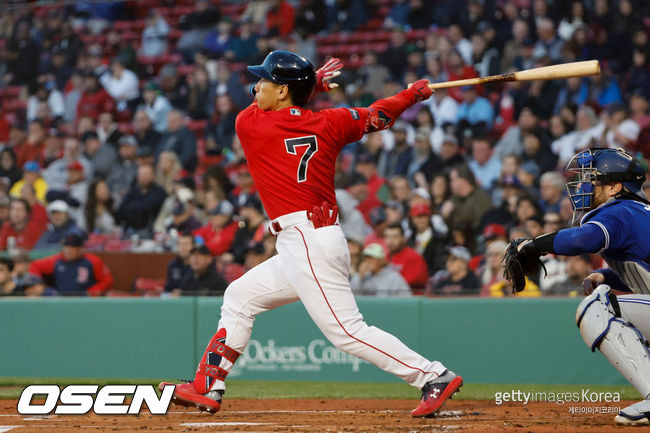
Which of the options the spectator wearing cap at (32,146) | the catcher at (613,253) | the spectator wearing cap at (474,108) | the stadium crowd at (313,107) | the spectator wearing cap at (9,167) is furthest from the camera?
the spectator wearing cap at (32,146)

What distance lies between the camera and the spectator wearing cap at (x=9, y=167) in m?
14.0

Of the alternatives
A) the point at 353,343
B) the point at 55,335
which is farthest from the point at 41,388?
the point at 353,343

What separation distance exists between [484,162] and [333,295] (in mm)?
6716

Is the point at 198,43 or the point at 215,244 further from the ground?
the point at 198,43

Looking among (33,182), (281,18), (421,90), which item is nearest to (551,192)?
(421,90)

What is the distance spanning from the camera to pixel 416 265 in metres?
9.38

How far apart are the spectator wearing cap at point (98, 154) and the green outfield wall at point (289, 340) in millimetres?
4949

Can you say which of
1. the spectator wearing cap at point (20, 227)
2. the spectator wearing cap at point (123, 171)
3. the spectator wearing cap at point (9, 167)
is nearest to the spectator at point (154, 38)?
the spectator wearing cap at point (123, 171)

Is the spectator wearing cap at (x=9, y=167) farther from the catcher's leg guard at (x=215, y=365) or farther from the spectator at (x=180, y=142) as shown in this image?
the catcher's leg guard at (x=215, y=365)

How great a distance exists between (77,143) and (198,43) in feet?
9.47

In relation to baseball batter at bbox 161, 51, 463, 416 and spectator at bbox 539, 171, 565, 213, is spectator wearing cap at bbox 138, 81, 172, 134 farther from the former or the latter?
baseball batter at bbox 161, 51, 463, 416

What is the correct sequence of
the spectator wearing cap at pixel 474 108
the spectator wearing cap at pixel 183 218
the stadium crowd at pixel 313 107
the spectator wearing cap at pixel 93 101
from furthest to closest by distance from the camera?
1. the spectator wearing cap at pixel 93 101
2. the spectator wearing cap at pixel 474 108
3. the spectator wearing cap at pixel 183 218
4. the stadium crowd at pixel 313 107

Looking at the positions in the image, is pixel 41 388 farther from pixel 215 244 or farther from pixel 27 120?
pixel 27 120

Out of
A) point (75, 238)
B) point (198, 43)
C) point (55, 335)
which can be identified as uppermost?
point (198, 43)
